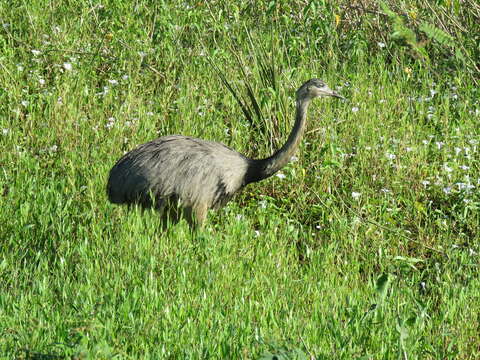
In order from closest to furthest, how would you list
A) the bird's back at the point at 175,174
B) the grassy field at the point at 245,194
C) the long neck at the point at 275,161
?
the grassy field at the point at 245,194 < the bird's back at the point at 175,174 < the long neck at the point at 275,161

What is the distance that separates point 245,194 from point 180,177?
85 centimetres

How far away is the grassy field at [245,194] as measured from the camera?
3.84 meters

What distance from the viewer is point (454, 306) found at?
4254mm

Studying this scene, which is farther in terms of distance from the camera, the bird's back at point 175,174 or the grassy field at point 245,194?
the bird's back at point 175,174

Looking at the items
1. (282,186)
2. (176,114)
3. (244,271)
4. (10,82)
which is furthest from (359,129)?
(10,82)

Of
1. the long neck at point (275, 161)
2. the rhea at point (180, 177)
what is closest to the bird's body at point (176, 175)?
the rhea at point (180, 177)

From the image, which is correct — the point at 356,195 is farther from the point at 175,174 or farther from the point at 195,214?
the point at 175,174

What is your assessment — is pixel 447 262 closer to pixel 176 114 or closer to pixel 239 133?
pixel 239 133

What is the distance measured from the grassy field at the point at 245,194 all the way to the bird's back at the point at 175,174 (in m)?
0.17

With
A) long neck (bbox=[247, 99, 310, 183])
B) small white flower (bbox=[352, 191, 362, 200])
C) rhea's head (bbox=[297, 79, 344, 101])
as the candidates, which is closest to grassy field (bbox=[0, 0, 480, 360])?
small white flower (bbox=[352, 191, 362, 200])

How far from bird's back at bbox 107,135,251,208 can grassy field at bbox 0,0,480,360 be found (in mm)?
166

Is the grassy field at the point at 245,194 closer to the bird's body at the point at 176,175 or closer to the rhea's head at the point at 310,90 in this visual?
the bird's body at the point at 176,175

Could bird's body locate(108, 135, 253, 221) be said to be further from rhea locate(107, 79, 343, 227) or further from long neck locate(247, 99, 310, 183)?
long neck locate(247, 99, 310, 183)

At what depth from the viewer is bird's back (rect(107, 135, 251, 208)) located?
17.5 ft
